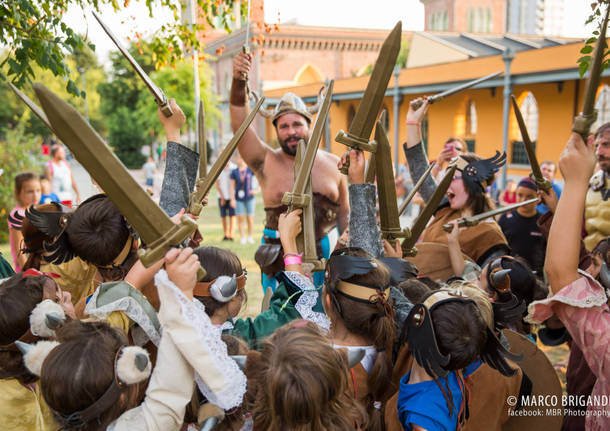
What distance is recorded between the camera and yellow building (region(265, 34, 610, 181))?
12.5 m

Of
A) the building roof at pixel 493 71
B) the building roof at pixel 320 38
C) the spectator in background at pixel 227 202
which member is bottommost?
the spectator in background at pixel 227 202

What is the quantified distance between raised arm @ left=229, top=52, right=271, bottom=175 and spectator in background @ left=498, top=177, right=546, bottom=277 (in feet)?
7.10

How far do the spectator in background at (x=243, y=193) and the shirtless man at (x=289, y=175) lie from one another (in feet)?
17.7

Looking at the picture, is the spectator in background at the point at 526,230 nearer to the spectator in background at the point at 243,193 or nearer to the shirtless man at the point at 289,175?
the shirtless man at the point at 289,175

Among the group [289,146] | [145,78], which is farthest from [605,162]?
[145,78]

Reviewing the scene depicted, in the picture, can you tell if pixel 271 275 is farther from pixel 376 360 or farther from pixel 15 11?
pixel 15 11

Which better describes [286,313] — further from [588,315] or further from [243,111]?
[243,111]

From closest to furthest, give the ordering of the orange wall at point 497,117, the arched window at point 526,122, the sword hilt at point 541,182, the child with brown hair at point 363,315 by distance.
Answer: the child with brown hair at point 363,315
the sword hilt at point 541,182
the orange wall at point 497,117
the arched window at point 526,122

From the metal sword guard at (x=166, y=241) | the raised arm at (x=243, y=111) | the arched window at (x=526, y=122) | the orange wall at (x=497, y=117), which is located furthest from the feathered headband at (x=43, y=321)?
the arched window at (x=526, y=122)

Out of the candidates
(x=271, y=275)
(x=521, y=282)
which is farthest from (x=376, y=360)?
(x=271, y=275)

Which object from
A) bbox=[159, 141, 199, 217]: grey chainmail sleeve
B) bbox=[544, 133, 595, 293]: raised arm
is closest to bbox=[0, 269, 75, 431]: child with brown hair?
bbox=[159, 141, 199, 217]: grey chainmail sleeve

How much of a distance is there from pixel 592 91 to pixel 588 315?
0.64 meters

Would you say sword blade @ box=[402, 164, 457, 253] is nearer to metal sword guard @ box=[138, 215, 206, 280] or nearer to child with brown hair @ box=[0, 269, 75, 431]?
metal sword guard @ box=[138, 215, 206, 280]

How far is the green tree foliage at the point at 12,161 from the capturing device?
8.95 metres
